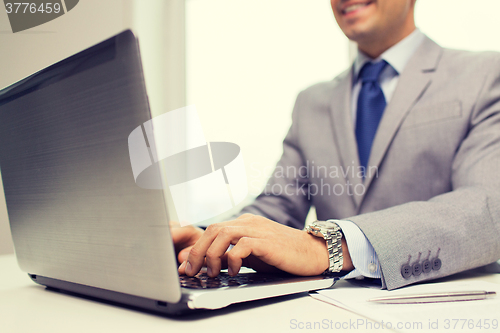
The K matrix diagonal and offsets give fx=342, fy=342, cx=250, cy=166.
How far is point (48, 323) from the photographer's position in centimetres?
36

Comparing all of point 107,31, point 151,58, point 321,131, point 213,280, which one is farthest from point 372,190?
point 151,58

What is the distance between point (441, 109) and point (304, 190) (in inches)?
19.1

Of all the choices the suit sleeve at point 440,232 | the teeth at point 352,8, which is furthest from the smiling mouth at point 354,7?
the suit sleeve at point 440,232

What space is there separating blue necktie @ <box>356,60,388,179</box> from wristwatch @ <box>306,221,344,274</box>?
55cm

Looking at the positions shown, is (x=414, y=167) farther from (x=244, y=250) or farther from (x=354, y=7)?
(x=244, y=250)

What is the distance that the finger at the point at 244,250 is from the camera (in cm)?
44

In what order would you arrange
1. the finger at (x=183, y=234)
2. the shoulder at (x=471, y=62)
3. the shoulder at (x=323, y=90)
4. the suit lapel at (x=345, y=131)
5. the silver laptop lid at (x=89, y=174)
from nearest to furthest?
the silver laptop lid at (x=89, y=174)
the finger at (x=183, y=234)
the shoulder at (x=471, y=62)
the suit lapel at (x=345, y=131)
the shoulder at (x=323, y=90)

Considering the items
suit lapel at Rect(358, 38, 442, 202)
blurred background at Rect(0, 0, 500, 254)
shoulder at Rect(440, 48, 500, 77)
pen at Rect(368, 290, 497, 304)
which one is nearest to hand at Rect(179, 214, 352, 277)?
pen at Rect(368, 290, 497, 304)

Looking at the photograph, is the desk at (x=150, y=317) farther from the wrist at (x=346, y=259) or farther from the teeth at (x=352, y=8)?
the teeth at (x=352, y=8)

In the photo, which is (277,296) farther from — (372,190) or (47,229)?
(372,190)

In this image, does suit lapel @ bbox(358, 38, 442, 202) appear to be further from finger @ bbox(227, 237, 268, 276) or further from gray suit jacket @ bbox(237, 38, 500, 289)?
finger @ bbox(227, 237, 268, 276)

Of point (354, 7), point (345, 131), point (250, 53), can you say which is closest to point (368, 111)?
point (345, 131)

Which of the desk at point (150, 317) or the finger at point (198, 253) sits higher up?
the finger at point (198, 253)

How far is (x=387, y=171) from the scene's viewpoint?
3.13 ft
